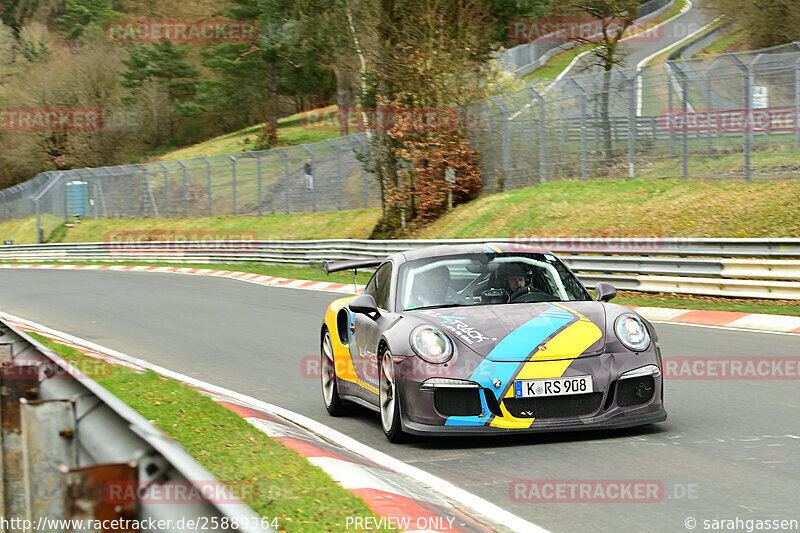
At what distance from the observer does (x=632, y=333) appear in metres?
6.92

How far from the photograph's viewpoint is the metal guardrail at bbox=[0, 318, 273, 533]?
260 centimetres

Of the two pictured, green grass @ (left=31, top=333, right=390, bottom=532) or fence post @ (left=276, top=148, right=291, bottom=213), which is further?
fence post @ (left=276, top=148, right=291, bottom=213)

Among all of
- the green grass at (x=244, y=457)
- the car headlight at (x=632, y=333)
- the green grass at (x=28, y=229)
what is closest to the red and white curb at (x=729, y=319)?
the car headlight at (x=632, y=333)

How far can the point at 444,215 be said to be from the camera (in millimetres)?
31266

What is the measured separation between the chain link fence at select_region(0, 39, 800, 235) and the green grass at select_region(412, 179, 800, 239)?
1.79ft

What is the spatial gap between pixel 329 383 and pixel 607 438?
2766 mm

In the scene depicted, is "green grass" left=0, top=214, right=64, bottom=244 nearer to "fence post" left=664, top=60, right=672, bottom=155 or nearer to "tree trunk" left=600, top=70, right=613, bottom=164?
"tree trunk" left=600, top=70, right=613, bottom=164

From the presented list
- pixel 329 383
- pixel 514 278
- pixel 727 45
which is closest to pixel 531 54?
pixel 727 45

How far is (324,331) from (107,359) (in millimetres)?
4050

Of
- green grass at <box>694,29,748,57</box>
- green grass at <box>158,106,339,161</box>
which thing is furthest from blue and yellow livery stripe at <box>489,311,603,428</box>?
green grass at <box>158,106,339,161</box>

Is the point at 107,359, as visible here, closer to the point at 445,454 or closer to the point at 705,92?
the point at 445,454

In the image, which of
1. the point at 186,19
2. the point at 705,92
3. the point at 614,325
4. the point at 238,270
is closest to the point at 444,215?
the point at 238,270

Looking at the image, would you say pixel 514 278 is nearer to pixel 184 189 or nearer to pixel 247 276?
pixel 247 276

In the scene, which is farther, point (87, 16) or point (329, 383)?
point (87, 16)
